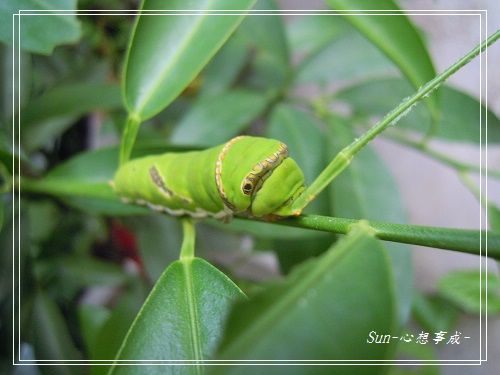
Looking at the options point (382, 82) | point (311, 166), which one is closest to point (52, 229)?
point (311, 166)

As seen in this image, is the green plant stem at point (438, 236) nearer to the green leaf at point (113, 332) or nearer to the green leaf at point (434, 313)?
the green leaf at point (113, 332)

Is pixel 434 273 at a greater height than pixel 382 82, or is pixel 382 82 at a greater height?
pixel 382 82

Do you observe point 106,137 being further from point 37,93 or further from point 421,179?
point 421,179

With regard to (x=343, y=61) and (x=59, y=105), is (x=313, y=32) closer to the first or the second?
(x=343, y=61)

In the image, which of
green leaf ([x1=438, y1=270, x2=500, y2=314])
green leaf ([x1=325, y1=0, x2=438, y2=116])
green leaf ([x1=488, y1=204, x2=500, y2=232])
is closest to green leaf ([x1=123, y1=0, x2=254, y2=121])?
green leaf ([x1=325, y1=0, x2=438, y2=116])

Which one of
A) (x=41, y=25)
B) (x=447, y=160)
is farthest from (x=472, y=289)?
(x=41, y=25)
